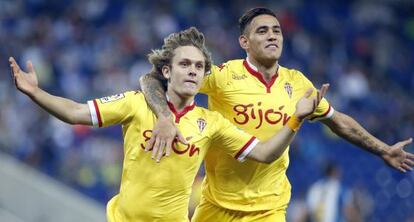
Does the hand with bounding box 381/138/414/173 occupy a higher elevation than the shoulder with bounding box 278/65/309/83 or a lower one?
lower

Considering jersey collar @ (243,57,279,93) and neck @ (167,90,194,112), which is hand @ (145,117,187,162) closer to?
neck @ (167,90,194,112)

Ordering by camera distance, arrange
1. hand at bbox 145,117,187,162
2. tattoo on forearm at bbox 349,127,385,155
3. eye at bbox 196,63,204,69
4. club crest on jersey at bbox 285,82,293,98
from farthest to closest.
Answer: tattoo on forearm at bbox 349,127,385,155
club crest on jersey at bbox 285,82,293,98
eye at bbox 196,63,204,69
hand at bbox 145,117,187,162

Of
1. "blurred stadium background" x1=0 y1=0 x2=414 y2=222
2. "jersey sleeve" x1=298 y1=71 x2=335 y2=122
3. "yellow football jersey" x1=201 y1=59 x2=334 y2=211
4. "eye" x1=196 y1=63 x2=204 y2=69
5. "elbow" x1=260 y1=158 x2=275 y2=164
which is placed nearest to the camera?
"eye" x1=196 y1=63 x2=204 y2=69

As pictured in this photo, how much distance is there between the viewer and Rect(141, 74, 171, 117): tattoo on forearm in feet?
24.8

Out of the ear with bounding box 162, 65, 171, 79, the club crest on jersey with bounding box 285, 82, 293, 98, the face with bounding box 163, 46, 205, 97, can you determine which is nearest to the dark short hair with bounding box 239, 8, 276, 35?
the club crest on jersey with bounding box 285, 82, 293, 98

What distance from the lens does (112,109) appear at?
7.47 m

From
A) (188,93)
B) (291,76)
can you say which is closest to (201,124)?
(188,93)

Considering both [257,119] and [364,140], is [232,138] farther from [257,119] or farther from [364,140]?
[364,140]

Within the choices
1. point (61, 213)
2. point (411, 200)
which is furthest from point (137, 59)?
point (411, 200)

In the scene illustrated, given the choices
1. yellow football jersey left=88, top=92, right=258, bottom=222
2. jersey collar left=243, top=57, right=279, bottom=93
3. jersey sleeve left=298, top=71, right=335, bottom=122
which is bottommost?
yellow football jersey left=88, top=92, right=258, bottom=222

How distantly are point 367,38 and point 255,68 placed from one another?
12379 mm

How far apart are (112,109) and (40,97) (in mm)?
518

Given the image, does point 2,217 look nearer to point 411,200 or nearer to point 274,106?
point 411,200

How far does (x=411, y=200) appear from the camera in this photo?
13242mm
